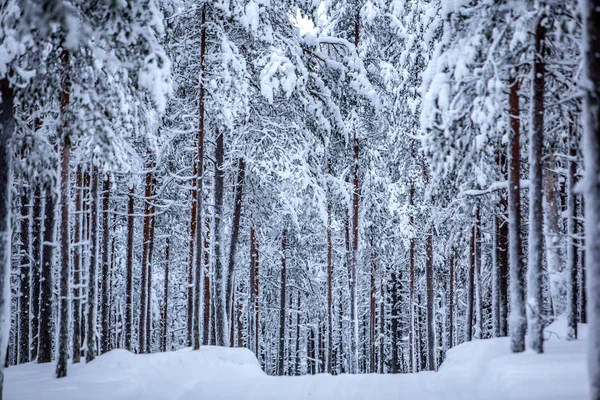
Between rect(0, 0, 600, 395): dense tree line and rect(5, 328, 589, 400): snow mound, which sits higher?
rect(0, 0, 600, 395): dense tree line

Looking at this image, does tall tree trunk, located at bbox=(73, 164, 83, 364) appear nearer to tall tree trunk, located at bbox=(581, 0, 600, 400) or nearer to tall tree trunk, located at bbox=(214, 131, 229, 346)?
tall tree trunk, located at bbox=(214, 131, 229, 346)

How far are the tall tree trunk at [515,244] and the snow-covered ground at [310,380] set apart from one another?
0.55m

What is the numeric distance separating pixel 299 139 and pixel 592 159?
11116 mm

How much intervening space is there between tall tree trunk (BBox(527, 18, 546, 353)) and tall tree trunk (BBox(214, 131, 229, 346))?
944 centimetres

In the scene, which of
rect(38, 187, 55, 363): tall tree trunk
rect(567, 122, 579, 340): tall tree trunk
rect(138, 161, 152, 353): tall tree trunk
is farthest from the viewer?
rect(138, 161, 152, 353): tall tree trunk

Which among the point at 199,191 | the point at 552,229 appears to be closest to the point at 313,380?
the point at 199,191

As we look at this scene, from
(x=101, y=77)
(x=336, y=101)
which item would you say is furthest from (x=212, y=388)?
(x=336, y=101)

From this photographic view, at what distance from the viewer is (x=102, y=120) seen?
30.2 feet

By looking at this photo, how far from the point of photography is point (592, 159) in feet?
19.3

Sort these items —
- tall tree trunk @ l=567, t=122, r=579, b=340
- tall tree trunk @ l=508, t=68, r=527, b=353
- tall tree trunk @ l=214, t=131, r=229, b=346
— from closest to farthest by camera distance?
tall tree trunk @ l=508, t=68, r=527, b=353 → tall tree trunk @ l=567, t=122, r=579, b=340 → tall tree trunk @ l=214, t=131, r=229, b=346

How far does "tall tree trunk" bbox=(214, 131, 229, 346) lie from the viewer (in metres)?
16.1

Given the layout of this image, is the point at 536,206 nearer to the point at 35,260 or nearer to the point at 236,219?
the point at 236,219

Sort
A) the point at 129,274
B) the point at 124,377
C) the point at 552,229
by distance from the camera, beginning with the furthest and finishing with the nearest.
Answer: the point at 129,274 → the point at 552,229 → the point at 124,377

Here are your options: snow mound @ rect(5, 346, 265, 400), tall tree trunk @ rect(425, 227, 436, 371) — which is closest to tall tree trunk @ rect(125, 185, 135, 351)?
snow mound @ rect(5, 346, 265, 400)
